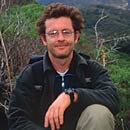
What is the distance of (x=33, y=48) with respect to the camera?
586 cm

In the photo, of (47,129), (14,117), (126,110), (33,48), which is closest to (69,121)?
(47,129)

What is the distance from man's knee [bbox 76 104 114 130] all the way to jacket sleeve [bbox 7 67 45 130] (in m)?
0.32

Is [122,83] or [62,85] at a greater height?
[62,85]

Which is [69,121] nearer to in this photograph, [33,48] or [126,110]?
[126,110]

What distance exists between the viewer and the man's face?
11.1 ft

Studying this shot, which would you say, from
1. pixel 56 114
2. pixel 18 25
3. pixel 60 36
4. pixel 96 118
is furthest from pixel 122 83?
pixel 56 114

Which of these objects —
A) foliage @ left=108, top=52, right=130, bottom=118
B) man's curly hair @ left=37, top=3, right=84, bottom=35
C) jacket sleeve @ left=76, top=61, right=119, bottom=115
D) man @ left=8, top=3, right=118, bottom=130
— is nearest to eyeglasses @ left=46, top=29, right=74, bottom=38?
man @ left=8, top=3, right=118, bottom=130

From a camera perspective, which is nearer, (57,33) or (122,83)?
(57,33)

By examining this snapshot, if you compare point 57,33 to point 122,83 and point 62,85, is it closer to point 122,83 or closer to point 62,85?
point 62,85

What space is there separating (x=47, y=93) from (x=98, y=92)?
377mm

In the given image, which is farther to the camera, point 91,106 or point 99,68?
point 99,68

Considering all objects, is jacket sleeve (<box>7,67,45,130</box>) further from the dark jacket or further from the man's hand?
the man's hand

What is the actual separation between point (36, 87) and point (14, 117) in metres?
0.27

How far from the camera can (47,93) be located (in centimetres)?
342
